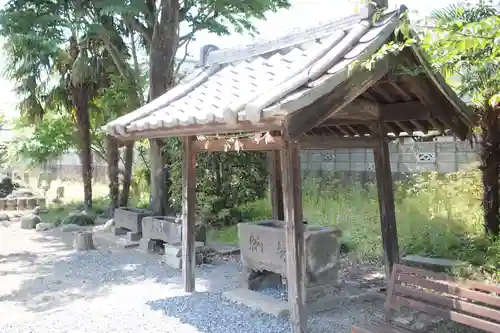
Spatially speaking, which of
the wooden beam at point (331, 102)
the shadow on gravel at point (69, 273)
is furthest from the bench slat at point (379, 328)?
the shadow on gravel at point (69, 273)

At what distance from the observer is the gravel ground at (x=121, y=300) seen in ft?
17.1

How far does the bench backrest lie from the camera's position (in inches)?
137

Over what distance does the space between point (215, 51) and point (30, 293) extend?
4582 millimetres

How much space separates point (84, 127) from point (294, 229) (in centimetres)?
1137

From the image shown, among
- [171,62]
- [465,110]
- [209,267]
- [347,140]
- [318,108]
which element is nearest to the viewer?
[318,108]

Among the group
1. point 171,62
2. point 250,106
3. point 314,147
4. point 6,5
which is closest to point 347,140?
point 314,147

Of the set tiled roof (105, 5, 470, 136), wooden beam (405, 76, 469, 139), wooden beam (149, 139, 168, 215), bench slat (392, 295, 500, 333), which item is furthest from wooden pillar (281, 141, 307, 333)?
wooden beam (149, 139, 168, 215)

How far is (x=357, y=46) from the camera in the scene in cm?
438

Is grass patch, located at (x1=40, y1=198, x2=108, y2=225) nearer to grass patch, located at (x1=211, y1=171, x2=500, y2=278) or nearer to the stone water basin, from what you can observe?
grass patch, located at (x1=211, y1=171, x2=500, y2=278)

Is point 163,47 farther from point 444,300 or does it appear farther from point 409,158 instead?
point 444,300

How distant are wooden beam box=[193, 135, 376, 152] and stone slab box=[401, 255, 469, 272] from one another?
1844 millimetres

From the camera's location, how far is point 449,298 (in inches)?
151

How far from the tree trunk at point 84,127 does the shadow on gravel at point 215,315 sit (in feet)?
30.4

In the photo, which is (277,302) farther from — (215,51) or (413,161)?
(413,161)
